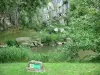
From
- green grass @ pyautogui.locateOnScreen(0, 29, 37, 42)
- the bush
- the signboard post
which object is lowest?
green grass @ pyautogui.locateOnScreen(0, 29, 37, 42)

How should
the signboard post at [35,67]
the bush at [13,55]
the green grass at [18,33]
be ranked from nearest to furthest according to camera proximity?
1. the signboard post at [35,67]
2. the bush at [13,55]
3. the green grass at [18,33]

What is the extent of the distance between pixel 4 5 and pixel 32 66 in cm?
615

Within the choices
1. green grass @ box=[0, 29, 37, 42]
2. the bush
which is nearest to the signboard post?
the bush

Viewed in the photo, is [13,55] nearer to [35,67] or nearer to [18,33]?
[35,67]

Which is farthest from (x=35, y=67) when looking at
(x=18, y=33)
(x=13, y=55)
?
(x=18, y=33)

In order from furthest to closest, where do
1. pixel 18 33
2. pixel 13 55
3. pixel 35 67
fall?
pixel 18 33 < pixel 13 55 < pixel 35 67

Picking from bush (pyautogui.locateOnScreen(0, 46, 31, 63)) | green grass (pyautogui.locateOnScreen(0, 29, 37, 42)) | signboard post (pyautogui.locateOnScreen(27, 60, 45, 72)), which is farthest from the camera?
green grass (pyautogui.locateOnScreen(0, 29, 37, 42))

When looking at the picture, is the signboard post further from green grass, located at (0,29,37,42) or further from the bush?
green grass, located at (0,29,37,42)

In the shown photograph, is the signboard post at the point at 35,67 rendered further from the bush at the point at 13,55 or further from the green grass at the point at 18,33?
the green grass at the point at 18,33

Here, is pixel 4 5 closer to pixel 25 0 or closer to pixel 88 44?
pixel 25 0

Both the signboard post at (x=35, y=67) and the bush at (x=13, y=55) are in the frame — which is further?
the bush at (x=13, y=55)

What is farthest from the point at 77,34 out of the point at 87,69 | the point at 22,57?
the point at 87,69

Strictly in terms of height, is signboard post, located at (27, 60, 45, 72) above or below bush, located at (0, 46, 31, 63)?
above

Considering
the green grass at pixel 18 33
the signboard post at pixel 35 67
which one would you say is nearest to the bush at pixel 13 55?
the signboard post at pixel 35 67
